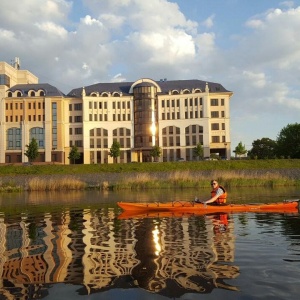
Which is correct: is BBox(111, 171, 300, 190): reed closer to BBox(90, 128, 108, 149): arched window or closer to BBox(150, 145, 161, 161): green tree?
BBox(150, 145, 161, 161): green tree

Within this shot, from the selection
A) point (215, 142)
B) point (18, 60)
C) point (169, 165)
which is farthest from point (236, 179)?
point (18, 60)

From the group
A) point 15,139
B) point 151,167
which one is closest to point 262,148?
point 151,167

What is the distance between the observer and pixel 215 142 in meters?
89.2

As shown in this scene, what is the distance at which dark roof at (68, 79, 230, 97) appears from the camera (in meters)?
92.7

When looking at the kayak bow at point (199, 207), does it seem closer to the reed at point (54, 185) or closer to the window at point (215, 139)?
the reed at point (54, 185)

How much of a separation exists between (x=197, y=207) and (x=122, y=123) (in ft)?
241

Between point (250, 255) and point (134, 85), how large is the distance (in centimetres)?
8377

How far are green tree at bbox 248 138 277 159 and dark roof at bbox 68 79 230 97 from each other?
1554 cm

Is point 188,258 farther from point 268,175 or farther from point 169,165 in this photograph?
point 169,165

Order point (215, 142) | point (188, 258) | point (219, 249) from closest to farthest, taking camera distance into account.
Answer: point (188, 258) < point (219, 249) < point (215, 142)

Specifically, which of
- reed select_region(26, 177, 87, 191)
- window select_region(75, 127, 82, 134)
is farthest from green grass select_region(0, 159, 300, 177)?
window select_region(75, 127, 82, 134)

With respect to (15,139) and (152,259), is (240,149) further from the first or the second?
(152,259)

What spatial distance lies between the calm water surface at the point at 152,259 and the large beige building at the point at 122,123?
72.4m

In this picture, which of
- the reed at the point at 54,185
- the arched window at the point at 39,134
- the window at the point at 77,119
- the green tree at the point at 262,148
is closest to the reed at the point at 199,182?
the reed at the point at 54,185
